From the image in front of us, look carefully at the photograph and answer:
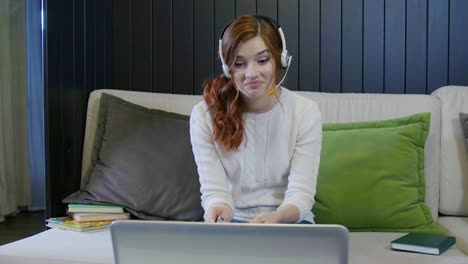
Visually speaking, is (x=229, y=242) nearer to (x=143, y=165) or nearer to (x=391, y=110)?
(x=143, y=165)

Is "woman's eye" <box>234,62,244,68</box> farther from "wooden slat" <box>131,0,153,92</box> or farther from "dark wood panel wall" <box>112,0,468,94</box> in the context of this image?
"wooden slat" <box>131,0,153,92</box>

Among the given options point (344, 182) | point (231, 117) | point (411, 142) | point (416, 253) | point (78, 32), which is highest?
point (78, 32)

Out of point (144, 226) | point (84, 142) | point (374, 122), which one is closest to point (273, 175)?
point (374, 122)

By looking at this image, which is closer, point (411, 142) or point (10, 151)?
point (411, 142)

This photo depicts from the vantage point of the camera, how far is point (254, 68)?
1399 mm

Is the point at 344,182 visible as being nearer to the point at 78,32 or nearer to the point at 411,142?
the point at 411,142

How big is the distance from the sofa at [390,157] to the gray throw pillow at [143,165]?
92 mm

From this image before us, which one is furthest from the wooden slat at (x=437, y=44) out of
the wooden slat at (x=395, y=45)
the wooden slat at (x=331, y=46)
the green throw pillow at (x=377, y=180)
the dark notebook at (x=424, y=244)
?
the dark notebook at (x=424, y=244)

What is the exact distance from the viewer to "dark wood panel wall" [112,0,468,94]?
2.30m

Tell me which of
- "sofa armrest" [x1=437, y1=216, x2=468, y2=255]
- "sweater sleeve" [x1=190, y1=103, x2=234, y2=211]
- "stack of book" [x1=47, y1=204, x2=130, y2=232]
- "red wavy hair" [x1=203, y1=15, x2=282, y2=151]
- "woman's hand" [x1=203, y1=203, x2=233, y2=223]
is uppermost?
"red wavy hair" [x1=203, y1=15, x2=282, y2=151]

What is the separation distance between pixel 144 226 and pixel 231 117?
2.66ft

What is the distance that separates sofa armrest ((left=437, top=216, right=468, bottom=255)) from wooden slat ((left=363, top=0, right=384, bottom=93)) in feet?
2.17

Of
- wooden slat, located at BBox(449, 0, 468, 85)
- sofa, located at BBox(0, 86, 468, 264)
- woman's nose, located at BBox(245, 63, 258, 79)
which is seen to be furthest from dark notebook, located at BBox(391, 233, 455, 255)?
wooden slat, located at BBox(449, 0, 468, 85)

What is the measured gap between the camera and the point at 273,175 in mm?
1540
